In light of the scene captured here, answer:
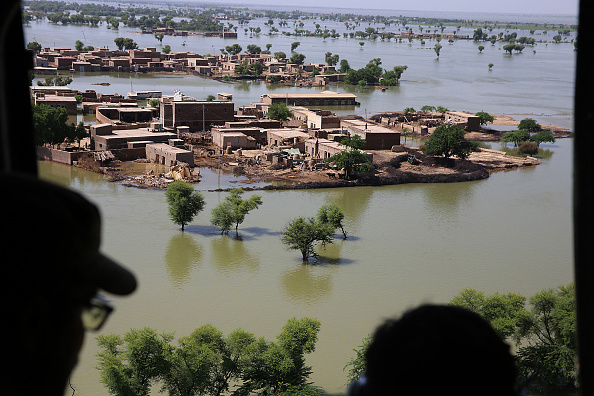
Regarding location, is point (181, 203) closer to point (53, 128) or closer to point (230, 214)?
point (230, 214)

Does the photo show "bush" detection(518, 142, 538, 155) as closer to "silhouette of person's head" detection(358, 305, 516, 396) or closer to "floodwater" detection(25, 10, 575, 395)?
"floodwater" detection(25, 10, 575, 395)

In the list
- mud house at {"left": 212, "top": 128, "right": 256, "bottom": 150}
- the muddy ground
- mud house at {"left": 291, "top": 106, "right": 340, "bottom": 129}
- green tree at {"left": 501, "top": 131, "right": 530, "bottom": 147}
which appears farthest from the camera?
mud house at {"left": 291, "top": 106, "right": 340, "bottom": 129}

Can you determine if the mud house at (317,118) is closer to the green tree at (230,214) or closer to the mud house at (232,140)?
the mud house at (232,140)

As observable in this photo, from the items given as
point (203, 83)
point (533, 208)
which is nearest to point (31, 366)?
point (533, 208)

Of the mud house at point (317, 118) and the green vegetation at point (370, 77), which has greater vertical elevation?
the green vegetation at point (370, 77)

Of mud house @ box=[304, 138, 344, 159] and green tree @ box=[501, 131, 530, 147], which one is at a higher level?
mud house @ box=[304, 138, 344, 159]

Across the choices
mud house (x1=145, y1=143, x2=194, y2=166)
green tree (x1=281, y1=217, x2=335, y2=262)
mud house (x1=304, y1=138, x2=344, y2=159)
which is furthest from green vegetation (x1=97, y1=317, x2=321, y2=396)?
mud house (x1=304, y1=138, x2=344, y2=159)

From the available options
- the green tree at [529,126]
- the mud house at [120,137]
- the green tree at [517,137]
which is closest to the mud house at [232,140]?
the mud house at [120,137]
